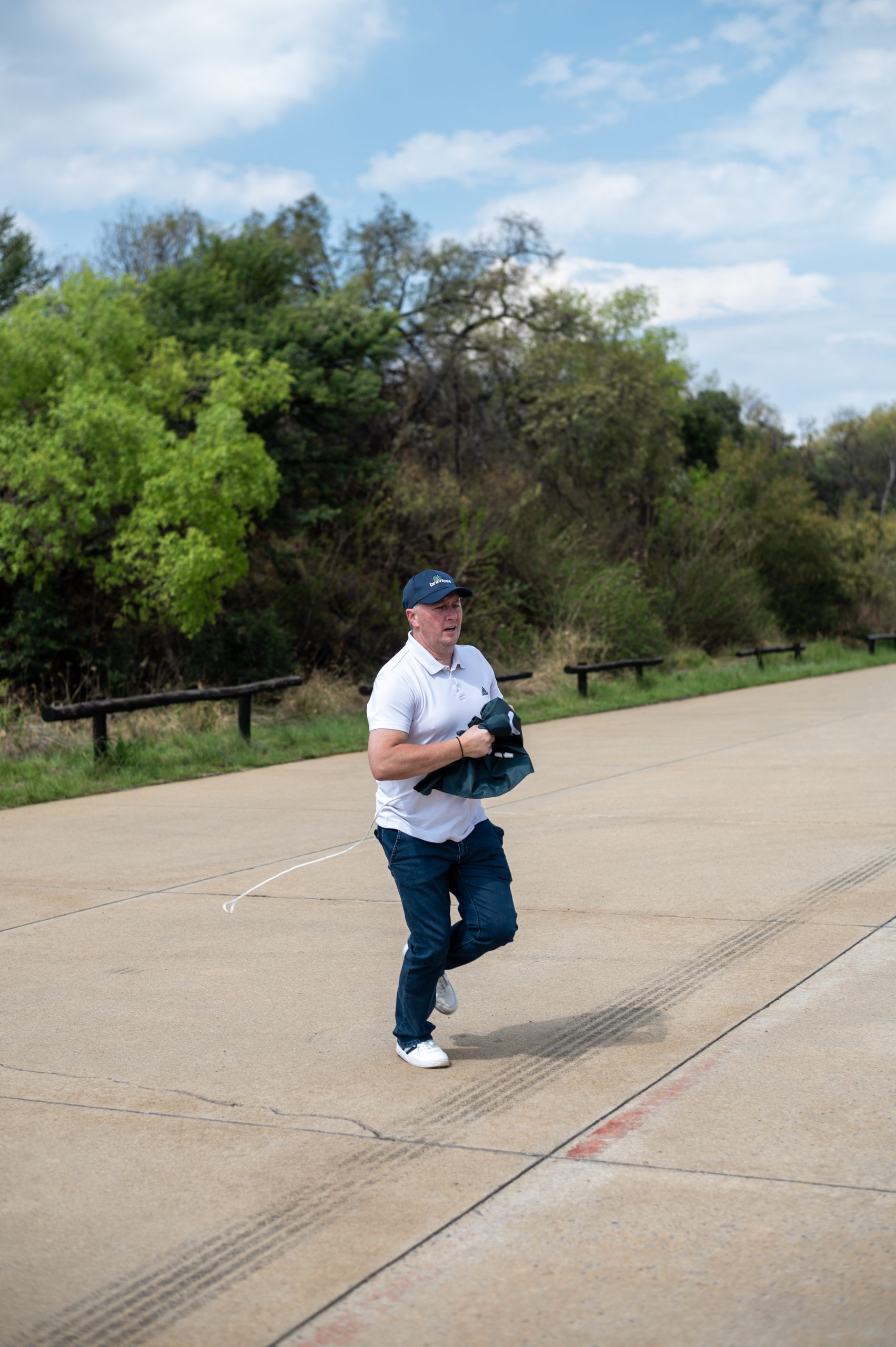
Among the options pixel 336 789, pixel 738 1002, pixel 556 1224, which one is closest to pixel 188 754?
pixel 336 789

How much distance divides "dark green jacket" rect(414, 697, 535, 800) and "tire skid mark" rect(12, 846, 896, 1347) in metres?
0.98

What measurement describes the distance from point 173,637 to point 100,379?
4040 mm

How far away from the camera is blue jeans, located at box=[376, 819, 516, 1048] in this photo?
4988mm

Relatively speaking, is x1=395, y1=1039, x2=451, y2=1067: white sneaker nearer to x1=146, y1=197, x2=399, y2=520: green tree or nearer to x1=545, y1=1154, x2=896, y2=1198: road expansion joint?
x1=545, y1=1154, x2=896, y2=1198: road expansion joint

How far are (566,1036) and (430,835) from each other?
3.23 ft

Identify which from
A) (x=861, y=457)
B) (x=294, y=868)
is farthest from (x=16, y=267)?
(x=861, y=457)

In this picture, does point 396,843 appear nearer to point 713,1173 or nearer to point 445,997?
point 445,997

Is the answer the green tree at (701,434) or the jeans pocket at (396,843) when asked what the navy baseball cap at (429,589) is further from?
the green tree at (701,434)

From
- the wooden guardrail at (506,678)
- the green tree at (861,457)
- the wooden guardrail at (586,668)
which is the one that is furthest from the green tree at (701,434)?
the wooden guardrail at (506,678)

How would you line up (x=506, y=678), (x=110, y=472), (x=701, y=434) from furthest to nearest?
1. (x=701, y=434)
2. (x=506, y=678)
3. (x=110, y=472)

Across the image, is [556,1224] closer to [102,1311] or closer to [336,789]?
[102,1311]

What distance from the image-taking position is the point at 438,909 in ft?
16.4

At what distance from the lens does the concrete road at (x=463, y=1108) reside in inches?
131

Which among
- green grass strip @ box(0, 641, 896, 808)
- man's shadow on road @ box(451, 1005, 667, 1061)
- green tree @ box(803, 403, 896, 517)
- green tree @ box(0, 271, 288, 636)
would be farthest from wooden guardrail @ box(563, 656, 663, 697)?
green tree @ box(803, 403, 896, 517)
